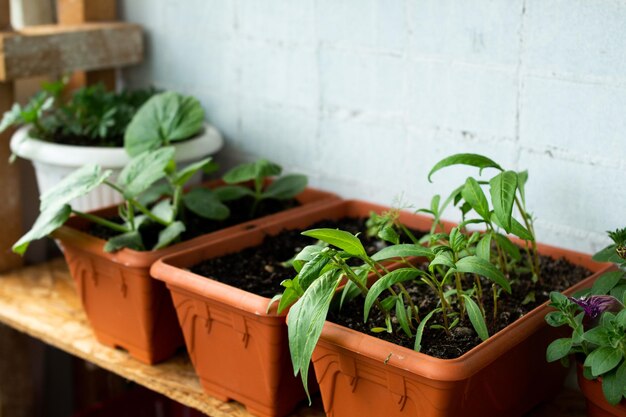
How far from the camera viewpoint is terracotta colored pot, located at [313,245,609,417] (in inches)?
42.2

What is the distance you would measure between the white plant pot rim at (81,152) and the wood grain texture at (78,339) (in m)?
0.28

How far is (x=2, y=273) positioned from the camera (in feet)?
6.14

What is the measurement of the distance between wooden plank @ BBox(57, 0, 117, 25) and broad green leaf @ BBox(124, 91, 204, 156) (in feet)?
1.47

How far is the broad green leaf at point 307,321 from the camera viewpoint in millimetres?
1075

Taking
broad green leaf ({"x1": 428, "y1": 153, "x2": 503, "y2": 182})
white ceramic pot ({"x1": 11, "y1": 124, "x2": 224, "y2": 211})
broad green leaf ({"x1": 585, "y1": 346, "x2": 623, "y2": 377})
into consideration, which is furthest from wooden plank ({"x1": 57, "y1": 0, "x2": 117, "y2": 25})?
broad green leaf ({"x1": 585, "y1": 346, "x2": 623, "y2": 377})

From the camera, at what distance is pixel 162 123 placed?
1671mm

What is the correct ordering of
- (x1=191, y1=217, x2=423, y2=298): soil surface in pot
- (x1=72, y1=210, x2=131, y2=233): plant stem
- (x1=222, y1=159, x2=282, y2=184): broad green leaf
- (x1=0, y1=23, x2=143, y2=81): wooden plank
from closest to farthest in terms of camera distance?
(x1=191, y1=217, x2=423, y2=298): soil surface in pot
(x1=72, y1=210, x2=131, y2=233): plant stem
(x1=222, y1=159, x2=282, y2=184): broad green leaf
(x1=0, y1=23, x2=143, y2=81): wooden plank

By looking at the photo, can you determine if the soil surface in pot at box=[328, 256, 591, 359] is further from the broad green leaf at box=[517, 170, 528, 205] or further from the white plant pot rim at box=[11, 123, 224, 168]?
the white plant pot rim at box=[11, 123, 224, 168]

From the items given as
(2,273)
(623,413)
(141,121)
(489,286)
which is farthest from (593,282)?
(2,273)

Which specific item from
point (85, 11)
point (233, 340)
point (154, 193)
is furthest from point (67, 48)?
point (233, 340)

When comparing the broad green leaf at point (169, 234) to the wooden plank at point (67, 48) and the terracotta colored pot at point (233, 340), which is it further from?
the wooden plank at point (67, 48)

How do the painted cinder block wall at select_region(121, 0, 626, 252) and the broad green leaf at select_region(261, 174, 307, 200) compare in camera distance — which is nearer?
the painted cinder block wall at select_region(121, 0, 626, 252)

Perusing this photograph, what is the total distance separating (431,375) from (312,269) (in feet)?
0.68

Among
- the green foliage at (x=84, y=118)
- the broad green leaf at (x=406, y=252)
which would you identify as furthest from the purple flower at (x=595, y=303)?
the green foliage at (x=84, y=118)
